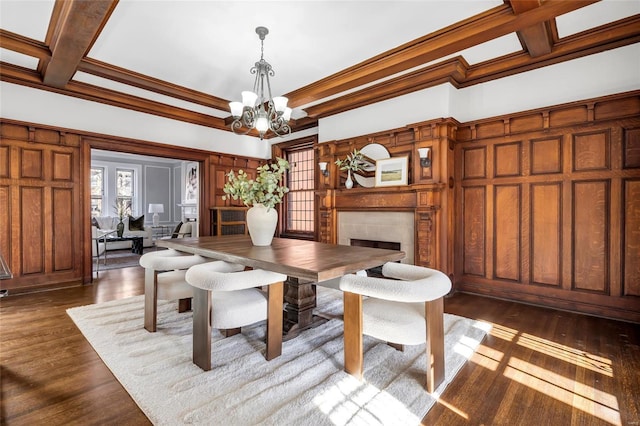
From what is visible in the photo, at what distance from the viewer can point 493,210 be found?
12.2 feet

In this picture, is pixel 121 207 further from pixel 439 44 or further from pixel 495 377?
pixel 495 377

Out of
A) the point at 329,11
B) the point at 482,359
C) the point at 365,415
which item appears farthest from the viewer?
the point at 329,11

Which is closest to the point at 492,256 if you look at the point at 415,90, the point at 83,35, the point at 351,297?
the point at 415,90

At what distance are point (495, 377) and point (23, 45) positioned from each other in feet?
16.9

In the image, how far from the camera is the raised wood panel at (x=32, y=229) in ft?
12.7

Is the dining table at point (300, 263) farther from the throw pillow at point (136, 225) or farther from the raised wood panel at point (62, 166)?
the throw pillow at point (136, 225)

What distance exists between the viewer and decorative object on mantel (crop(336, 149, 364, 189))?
453 cm

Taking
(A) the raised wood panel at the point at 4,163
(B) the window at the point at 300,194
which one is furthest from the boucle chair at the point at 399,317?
(A) the raised wood panel at the point at 4,163

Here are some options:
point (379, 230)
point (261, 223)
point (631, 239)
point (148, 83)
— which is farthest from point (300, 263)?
point (148, 83)

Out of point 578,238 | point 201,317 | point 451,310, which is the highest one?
point 578,238

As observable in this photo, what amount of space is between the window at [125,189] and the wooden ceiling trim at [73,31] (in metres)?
6.44

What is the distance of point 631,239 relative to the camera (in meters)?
2.90

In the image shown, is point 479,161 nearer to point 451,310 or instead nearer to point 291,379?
point 451,310

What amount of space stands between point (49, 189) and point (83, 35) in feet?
7.69
